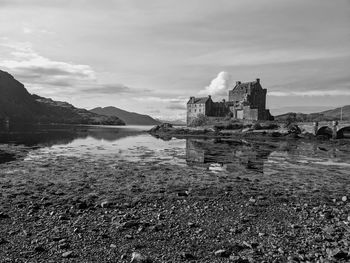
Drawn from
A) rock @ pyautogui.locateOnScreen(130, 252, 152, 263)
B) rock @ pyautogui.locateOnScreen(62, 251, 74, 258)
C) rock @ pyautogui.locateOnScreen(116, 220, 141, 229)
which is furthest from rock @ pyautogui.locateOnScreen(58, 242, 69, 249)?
rock @ pyautogui.locateOnScreen(130, 252, 152, 263)

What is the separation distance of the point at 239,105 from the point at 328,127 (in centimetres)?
4371

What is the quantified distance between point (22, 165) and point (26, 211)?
631 inches

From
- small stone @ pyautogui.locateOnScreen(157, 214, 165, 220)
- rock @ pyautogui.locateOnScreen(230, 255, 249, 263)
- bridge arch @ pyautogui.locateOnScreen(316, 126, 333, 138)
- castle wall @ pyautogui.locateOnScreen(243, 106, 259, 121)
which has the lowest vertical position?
rock @ pyautogui.locateOnScreen(230, 255, 249, 263)

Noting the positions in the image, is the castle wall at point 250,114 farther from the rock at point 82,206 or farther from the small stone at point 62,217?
the small stone at point 62,217

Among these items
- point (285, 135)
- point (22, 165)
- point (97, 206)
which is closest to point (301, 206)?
point (97, 206)

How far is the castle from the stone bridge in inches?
918

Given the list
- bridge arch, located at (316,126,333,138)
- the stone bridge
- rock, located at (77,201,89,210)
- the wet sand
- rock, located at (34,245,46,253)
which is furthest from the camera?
bridge arch, located at (316,126,333,138)

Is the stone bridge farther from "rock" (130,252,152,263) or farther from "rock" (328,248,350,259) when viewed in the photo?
"rock" (130,252,152,263)

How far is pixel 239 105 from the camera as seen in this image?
408ft

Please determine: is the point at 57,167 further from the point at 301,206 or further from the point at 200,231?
the point at 301,206

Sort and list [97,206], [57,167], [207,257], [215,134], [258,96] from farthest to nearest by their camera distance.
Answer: [258,96] < [215,134] < [57,167] < [97,206] < [207,257]

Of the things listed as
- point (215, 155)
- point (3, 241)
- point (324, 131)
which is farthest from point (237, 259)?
point (324, 131)

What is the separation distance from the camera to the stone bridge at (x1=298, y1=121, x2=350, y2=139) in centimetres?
8254

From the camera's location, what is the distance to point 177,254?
934cm
